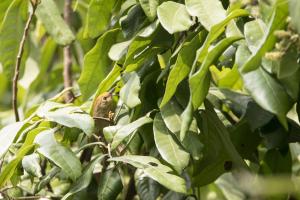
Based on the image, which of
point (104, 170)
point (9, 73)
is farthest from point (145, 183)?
point (9, 73)

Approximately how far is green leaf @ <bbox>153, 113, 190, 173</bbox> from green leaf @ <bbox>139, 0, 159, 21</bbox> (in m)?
0.14

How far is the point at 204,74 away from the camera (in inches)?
33.4

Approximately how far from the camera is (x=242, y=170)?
39.7 inches

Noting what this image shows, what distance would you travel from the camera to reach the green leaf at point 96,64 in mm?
1136

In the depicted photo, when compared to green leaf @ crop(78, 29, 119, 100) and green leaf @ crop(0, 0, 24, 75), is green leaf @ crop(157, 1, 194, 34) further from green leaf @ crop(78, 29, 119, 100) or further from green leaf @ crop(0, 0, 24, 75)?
green leaf @ crop(0, 0, 24, 75)

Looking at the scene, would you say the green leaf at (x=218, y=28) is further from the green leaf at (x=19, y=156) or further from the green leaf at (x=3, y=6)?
the green leaf at (x=3, y=6)

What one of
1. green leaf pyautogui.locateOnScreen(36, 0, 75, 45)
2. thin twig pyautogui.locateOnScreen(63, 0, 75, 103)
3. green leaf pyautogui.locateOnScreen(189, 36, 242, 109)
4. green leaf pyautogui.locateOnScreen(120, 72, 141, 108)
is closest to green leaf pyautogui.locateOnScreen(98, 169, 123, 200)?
→ green leaf pyautogui.locateOnScreen(120, 72, 141, 108)

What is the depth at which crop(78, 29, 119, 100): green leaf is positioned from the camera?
114 cm

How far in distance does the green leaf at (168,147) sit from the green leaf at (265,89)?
17 centimetres

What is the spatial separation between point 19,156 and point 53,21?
0.34 m

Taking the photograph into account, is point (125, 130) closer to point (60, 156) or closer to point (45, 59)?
point (60, 156)

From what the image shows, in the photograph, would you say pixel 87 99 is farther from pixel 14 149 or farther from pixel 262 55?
pixel 262 55

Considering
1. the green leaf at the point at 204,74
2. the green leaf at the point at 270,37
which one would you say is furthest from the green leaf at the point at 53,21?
the green leaf at the point at 270,37

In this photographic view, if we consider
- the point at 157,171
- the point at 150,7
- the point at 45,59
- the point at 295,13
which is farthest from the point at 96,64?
the point at 45,59
